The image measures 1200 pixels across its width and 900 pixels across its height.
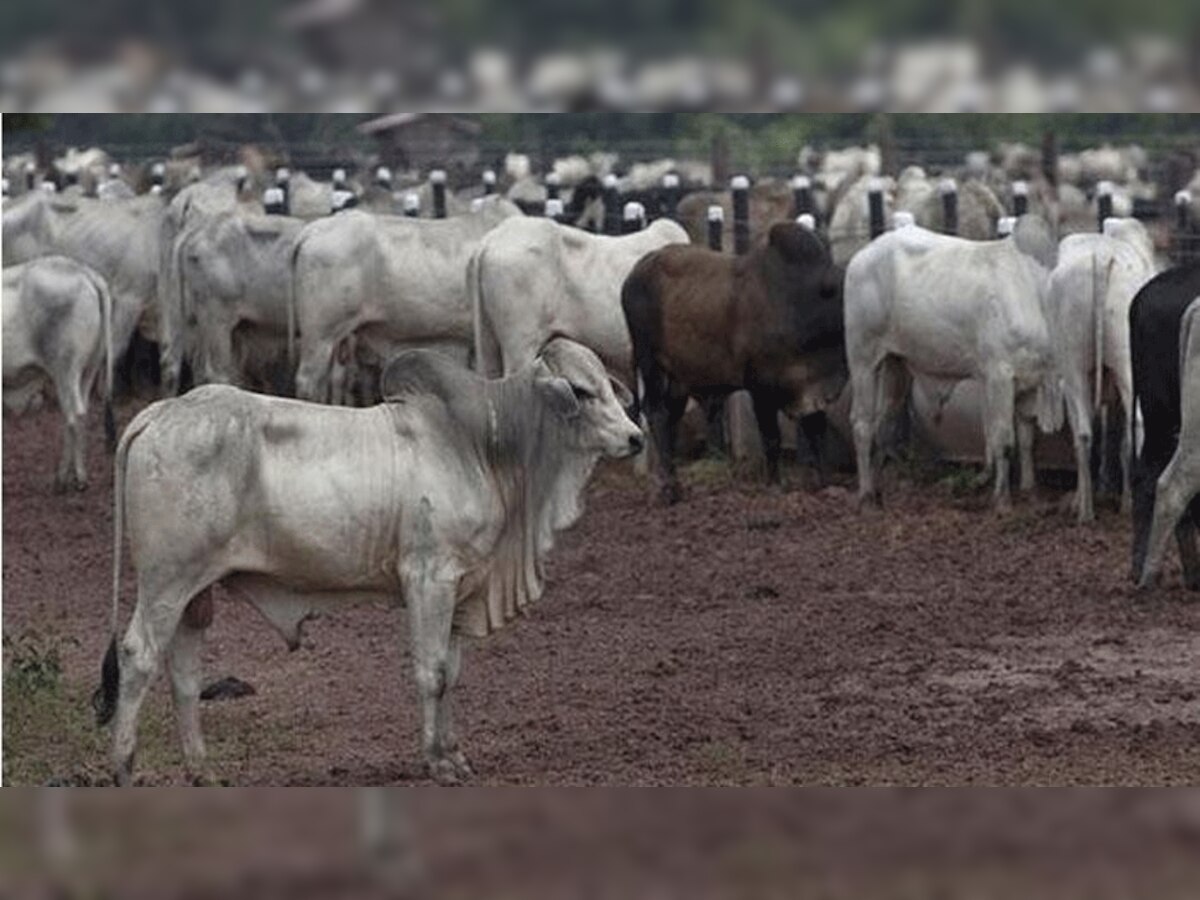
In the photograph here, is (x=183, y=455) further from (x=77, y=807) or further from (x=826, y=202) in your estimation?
(x=826, y=202)

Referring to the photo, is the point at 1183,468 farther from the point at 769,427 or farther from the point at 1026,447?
the point at 769,427

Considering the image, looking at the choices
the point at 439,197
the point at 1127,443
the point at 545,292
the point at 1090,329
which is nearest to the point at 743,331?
the point at 545,292

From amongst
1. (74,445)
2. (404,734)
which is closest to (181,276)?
(74,445)

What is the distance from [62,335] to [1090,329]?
5.85m

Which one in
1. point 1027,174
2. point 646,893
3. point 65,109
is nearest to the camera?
point 646,893

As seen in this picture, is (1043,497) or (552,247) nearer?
(1043,497)

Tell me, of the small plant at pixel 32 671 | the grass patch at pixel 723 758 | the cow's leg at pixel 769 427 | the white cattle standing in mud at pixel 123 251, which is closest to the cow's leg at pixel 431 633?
the grass patch at pixel 723 758

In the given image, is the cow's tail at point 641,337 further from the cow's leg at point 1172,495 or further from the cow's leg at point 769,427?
the cow's leg at point 1172,495

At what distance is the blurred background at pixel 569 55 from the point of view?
130cm

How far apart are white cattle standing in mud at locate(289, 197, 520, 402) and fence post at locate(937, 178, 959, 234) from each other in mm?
3647

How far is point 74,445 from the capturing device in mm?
14133

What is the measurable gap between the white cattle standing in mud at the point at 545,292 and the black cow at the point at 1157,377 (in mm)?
4541

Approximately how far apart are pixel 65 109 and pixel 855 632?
7.86 meters

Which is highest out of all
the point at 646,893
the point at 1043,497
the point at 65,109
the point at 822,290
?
the point at 65,109
